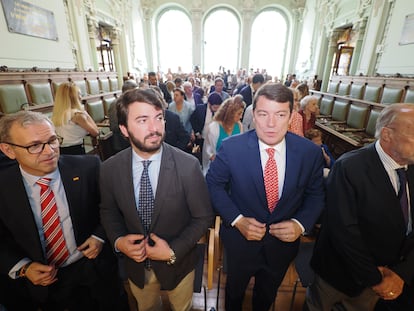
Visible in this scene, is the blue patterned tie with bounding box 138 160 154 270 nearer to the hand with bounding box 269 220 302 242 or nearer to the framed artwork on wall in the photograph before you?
the hand with bounding box 269 220 302 242

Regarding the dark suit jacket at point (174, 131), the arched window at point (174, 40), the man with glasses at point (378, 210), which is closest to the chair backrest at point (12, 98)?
the dark suit jacket at point (174, 131)

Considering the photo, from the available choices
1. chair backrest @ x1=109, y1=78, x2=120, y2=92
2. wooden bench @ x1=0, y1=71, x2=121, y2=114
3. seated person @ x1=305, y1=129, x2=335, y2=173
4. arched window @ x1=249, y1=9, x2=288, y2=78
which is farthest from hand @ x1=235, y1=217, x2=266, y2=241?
arched window @ x1=249, y1=9, x2=288, y2=78

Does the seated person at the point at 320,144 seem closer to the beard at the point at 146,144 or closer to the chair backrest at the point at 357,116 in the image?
the beard at the point at 146,144

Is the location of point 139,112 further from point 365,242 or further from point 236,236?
point 365,242

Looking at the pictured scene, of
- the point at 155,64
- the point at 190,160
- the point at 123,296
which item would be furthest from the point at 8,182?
the point at 155,64

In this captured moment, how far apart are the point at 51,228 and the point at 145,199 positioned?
22.3 inches

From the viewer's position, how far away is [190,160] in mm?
1138

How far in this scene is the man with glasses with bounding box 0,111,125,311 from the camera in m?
1.06

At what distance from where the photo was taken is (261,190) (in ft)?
3.80

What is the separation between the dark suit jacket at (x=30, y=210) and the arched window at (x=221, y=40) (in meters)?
12.7

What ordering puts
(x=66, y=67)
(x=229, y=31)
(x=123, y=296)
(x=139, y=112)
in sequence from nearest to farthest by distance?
(x=139, y=112) → (x=123, y=296) → (x=66, y=67) → (x=229, y=31)

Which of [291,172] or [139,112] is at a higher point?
[139,112]

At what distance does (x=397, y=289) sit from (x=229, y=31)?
1478 centimetres

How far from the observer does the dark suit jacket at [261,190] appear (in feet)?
3.79
